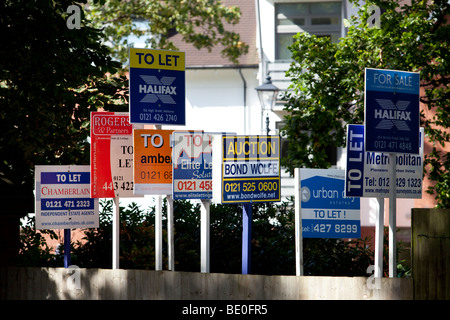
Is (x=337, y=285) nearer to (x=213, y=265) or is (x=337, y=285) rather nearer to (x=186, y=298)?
(x=186, y=298)

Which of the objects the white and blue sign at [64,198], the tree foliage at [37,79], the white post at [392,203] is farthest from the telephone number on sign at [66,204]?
the white post at [392,203]

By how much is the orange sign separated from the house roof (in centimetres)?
1733

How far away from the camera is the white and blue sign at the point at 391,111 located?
905 cm

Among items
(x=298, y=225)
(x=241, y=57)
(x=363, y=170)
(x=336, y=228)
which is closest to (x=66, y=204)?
(x=298, y=225)

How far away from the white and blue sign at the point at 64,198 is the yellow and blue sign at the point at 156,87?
5.02ft

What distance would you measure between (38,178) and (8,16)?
304 cm

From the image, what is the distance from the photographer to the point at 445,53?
1399 centimetres

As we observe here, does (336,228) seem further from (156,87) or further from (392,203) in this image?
(156,87)

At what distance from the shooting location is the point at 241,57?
27.8m

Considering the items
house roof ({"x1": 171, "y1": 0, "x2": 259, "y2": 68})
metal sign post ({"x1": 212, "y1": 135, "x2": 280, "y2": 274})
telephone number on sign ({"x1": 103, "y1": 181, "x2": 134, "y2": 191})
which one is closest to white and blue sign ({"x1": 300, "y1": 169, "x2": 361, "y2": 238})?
metal sign post ({"x1": 212, "y1": 135, "x2": 280, "y2": 274})

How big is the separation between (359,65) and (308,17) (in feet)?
34.6

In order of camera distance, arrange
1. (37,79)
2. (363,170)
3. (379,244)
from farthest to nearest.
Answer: (37,79) → (379,244) → (363,170)

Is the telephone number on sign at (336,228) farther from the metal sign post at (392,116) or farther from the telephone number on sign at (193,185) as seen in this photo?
the telephone number on sign at (193,185)
